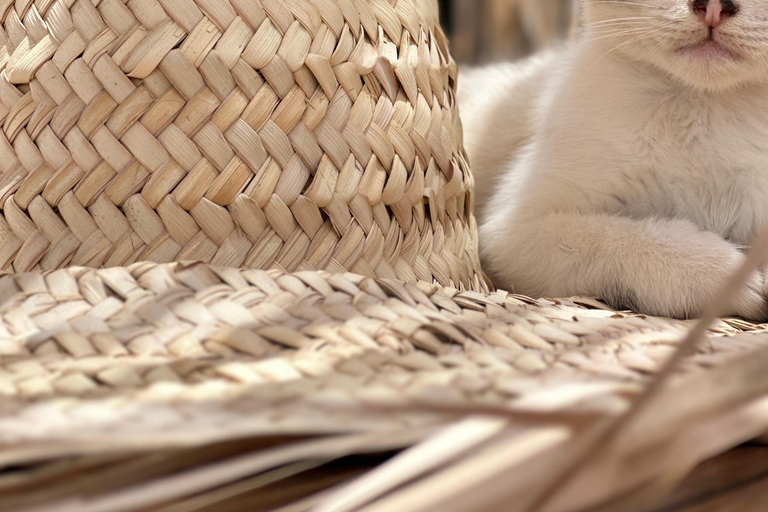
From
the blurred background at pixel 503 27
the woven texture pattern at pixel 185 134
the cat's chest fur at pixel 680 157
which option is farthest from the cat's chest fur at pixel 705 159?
the blurred background at pixel 503 27

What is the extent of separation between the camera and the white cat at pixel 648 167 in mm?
978

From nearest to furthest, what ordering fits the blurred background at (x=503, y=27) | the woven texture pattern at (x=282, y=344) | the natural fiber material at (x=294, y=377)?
the natural fiber material at (x=294, y=377) < the woven texture pattern at (x=282, y=344) < the blurred background at (x=503, y=27)

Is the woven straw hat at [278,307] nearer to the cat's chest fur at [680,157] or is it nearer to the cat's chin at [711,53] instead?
the cat's chest fur at [680,157]

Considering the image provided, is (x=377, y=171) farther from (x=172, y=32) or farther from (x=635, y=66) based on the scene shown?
(x=635, y=66)

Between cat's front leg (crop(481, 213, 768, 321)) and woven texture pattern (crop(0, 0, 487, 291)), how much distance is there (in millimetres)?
370

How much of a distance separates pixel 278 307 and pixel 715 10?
0.72m

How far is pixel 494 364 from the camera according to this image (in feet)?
1.96

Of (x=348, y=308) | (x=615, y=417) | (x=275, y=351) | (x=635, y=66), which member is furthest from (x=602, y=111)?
(x=615, y=417)

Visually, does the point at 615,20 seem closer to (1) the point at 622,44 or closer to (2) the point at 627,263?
(1) the point at 622,44

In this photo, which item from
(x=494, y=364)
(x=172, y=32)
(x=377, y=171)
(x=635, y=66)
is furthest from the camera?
(x=635, y=66)

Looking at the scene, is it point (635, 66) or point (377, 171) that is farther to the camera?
point (635, 66)

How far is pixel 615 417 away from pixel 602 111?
0.91 metres

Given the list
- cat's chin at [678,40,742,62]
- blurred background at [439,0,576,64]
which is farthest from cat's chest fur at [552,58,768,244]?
blurred background at [439,0,576,64]

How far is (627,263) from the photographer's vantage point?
102cm
